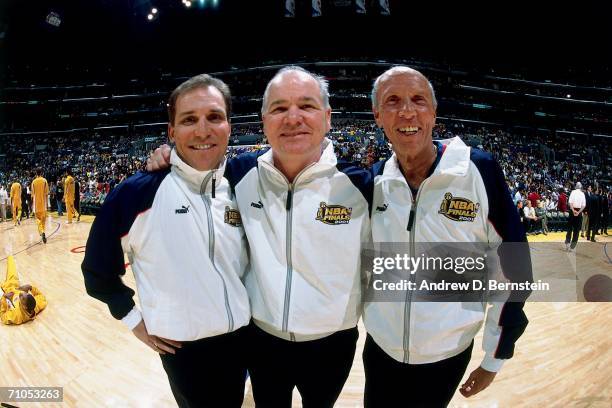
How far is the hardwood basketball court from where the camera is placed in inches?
105

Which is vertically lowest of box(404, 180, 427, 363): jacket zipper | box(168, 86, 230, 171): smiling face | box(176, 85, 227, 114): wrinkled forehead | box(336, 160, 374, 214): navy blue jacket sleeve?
box(404, 180, 427, 363): jacket zipper

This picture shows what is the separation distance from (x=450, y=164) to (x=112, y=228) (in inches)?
59.4

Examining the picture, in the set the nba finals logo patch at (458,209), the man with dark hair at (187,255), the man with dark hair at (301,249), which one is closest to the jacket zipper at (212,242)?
the man with dark hair at (187,255)

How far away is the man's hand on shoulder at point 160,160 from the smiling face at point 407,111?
105 centimetres

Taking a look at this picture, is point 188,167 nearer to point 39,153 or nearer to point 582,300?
point 582,300

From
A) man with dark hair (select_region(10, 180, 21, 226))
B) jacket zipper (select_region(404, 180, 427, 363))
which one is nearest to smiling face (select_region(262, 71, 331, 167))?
jacket zipper (select_region(404, 180, 427, 363))

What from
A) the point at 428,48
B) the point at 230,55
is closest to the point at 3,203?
the point at 230,55

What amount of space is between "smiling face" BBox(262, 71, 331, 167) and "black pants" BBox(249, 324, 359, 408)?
0.84 m

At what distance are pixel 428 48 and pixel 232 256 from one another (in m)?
34.4

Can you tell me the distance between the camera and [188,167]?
144 cm

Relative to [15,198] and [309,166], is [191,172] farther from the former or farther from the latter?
[15,198]

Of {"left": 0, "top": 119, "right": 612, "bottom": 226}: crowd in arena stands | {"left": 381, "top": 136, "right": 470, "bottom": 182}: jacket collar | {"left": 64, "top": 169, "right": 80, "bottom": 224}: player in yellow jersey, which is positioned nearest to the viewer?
{"left": 381, "top": 136, "right": 470, "bottom": 182}: jacket collar

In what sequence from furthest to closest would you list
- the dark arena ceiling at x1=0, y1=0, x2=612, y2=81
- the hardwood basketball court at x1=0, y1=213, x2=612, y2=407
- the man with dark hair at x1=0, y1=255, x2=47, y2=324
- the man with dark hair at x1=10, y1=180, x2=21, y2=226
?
1. the dark arena ceiling at x1=0, y1=0, x2=612, y2=81
2. the man with dark hair at x1=10, y1=180, x2=21, y2=226
3. the man with dark hair at x1=0, y1=255, x2=47, y2=324
4. the hardwood basketball court at x1=0, y1=213, x2=612, y2=407

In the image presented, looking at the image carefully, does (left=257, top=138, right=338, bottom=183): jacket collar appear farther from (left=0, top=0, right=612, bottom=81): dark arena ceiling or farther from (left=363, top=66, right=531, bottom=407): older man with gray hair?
(left=0, top=0, right=612, bottom=81): dark arena ceiling
